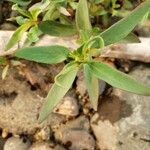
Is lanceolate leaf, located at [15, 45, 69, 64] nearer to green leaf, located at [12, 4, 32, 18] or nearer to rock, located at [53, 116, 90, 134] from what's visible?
green leaf, located at [12, 4, 32, 18]

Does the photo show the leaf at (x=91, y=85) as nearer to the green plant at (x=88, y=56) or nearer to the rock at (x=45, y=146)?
the green plant at (x=88, y=56)

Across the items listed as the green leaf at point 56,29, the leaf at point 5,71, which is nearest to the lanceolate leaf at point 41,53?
the green leaf at point 56,29

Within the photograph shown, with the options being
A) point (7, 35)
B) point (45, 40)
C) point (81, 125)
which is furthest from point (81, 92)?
point (7, 35)

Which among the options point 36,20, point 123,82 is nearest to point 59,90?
point 123,82

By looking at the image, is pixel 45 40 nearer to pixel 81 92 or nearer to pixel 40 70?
pixel 40 70

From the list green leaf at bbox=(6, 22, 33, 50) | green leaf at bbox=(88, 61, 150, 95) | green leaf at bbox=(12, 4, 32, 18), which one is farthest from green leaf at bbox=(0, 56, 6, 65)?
green leaf at bbox=(88, 61, 150, 95)
